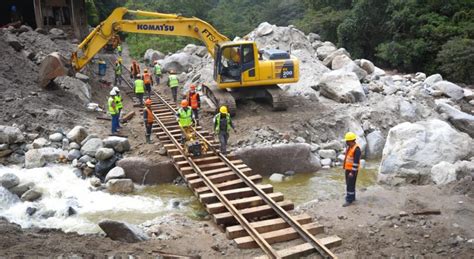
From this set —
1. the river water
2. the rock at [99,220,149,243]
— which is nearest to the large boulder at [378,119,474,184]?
the river water

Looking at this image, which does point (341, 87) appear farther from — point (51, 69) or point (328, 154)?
point (51, 69)

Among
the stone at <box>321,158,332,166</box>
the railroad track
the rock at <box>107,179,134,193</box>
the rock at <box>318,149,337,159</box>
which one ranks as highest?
the railroad track

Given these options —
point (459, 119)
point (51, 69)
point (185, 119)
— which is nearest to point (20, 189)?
point (185, 119)

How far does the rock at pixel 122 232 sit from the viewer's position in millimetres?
8180

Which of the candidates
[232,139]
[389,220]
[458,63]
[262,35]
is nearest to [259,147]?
[232,139]

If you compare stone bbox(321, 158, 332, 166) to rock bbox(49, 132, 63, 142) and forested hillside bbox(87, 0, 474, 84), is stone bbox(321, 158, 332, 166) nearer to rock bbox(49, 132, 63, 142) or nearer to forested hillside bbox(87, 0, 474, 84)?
rock bbox(49, 132, 63, 142)

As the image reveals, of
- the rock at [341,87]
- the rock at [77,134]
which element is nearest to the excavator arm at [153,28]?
the rock at [341,87]

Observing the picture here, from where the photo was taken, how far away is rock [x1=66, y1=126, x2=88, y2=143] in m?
13.1

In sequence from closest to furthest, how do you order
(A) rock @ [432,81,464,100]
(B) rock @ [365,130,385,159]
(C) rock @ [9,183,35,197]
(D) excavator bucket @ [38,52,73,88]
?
(C) rock @ [9,183,35,197] → (B) rock @ [365,130,385,159] → (D) excavator bucket @ [38,52,73,88] → (A) rock @ [432,81,464,100]

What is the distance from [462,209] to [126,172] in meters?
8.16

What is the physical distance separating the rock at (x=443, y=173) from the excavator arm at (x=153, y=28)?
29.8 ft

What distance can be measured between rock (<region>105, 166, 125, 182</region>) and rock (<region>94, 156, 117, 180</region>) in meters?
0.25

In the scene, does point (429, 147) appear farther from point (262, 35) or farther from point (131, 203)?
point (262, 35)

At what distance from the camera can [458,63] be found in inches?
1029
